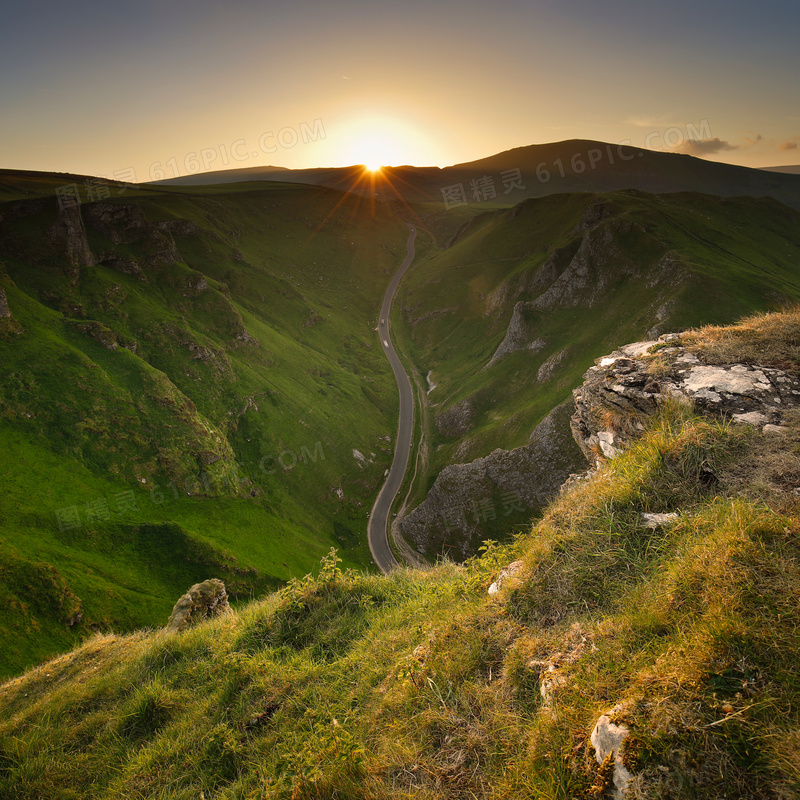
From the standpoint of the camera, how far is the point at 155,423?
56469 mm

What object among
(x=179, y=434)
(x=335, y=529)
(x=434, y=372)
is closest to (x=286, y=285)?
(x=434, y=372)

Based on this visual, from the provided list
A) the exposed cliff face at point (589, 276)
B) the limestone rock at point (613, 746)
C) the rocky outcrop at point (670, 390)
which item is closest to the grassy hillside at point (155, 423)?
the exposed cliff face at point (589, 276)

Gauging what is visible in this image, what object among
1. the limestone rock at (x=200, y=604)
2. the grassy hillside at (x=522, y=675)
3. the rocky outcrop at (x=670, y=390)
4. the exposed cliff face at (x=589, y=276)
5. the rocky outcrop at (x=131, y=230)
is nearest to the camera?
the grassy hillside at (x=522, y=675)

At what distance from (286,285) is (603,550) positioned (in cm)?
12692

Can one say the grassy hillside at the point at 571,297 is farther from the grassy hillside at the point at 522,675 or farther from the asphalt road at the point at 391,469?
the grassy hillside at the point at 522,675

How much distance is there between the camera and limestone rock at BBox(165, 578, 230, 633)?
1727 cm

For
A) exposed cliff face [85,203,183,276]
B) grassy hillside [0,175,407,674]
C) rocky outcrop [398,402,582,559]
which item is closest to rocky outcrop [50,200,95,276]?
grassy hillside [0,175,407,674]

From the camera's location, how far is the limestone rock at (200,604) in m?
17.3

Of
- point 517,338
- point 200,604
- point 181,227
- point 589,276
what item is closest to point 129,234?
point 181,227

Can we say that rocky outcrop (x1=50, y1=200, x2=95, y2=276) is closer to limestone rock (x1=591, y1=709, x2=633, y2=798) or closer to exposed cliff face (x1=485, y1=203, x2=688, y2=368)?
exposed cliff face (x1=485, y1=203, x2=688, y2=368)

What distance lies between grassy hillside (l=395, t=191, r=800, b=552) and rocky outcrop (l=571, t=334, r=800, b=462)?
50.6 metres

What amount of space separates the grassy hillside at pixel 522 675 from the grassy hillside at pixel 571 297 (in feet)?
187

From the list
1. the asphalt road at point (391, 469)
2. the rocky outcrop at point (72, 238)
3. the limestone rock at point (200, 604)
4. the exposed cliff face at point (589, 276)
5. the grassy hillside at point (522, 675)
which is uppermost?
the rocky outcrop at point (72, 238)

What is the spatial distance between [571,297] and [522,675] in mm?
88873
